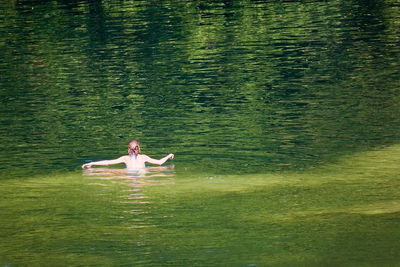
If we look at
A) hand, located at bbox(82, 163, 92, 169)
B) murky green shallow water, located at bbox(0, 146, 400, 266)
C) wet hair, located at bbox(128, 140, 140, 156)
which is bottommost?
murky green shallow water, located at bbox(0, 146, 400, 266)

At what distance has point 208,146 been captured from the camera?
24859 millimetres

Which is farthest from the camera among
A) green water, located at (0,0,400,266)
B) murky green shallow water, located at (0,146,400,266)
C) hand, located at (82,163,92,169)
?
hand, located at (82,163,92,169)

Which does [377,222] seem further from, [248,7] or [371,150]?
[248,7]

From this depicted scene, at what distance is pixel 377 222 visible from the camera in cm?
1722

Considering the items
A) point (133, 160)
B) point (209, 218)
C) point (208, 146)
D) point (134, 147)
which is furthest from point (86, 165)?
point (209, 218)

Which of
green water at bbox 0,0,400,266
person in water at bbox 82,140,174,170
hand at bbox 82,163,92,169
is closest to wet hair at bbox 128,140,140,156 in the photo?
person in water at bbox 82,140,174,170

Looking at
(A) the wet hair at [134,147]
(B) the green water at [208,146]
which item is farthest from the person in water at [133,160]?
(B) the green water at [208,146]

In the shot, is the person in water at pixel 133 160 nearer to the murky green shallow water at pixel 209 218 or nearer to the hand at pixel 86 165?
the hand at pixel 86 165

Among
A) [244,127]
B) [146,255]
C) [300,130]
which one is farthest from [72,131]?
[146,255]

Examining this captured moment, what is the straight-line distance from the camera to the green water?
1652cm

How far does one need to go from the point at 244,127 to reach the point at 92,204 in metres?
8.98

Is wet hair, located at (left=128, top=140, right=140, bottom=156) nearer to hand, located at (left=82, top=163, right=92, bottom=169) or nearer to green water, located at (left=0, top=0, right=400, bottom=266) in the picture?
green water, located at (left=0, top=0, right=400, bottom=266)

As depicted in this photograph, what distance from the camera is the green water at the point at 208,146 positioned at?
16.5m

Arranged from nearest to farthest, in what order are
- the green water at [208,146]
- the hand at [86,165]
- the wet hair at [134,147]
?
the green water at [208,146] < the wet hair at [134,147] < the hand at [86,165]
